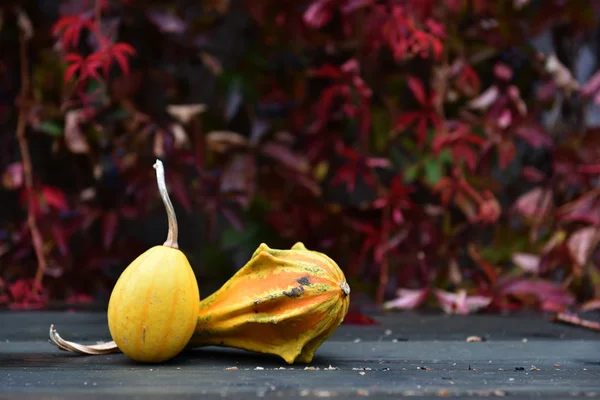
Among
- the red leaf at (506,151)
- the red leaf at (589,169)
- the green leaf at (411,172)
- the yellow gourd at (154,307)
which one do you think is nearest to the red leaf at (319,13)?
the green leaf at (411,172)

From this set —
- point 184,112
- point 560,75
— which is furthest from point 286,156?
point 560,75

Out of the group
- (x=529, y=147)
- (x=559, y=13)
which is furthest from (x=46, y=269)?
(x=559, y=13)

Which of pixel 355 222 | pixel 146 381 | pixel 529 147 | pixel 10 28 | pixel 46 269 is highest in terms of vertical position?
pixel 10 28

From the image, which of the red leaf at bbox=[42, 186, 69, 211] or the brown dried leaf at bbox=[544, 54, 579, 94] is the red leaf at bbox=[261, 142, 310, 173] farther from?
the brown dried leaf at bbox=[544, 54, 579, 94]

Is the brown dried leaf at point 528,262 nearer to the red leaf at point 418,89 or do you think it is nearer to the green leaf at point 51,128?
the red leaf at point 418,89

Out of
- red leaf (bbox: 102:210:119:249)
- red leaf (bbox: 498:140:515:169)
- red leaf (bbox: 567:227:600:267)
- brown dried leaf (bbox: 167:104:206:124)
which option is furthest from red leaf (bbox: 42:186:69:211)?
red leaf (bbox: 567:227:600:267)

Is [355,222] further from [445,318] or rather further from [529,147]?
[529,147]
